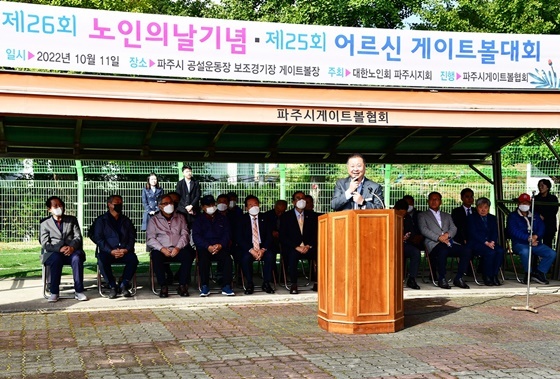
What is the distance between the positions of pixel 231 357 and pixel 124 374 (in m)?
1.14

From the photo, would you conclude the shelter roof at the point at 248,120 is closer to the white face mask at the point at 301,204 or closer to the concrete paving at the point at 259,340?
the white face mask at the point at 301,204

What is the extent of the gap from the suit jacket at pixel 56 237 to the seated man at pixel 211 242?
1.80 meters

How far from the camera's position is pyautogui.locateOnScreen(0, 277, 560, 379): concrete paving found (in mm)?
7090

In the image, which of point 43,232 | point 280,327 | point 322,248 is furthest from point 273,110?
point 43,232

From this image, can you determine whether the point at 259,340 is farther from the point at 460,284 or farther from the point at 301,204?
the point at 460,284

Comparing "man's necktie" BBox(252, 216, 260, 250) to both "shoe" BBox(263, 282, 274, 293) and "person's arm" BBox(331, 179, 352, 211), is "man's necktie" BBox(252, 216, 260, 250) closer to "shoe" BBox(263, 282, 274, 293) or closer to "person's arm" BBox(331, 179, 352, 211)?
"shoe" BBox(263, 282, 274, 293)

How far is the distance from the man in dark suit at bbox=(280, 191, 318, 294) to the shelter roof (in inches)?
57.4

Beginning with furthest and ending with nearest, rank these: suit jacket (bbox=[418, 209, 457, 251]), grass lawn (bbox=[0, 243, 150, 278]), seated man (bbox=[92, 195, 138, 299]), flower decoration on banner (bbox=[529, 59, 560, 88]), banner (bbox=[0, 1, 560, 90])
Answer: grass lawn (bbox=[0, 243, 150, 278])
suit jacket (bbox=[418, 209, 457, 251])
flower decoration on banner (bbox=[529, 59, 560, 88])
seated man (bbox=[92, 195, 138, 299])
banner (bbox=[0, 1, 560, 90])

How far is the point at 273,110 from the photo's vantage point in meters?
10.8

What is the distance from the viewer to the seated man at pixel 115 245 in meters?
11.8

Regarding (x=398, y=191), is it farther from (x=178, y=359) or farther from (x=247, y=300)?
(x=178, y=359)

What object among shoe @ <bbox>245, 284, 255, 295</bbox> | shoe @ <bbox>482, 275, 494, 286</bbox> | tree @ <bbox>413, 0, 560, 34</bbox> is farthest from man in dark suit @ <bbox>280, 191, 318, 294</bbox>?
tree @ <bbox>413, 0, 560, 34</bbox>

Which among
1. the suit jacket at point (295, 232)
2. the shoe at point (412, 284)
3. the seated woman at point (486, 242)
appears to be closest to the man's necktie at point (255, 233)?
the suit jacket at point (295, 232)

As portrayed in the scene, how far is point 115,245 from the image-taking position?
471 inches
